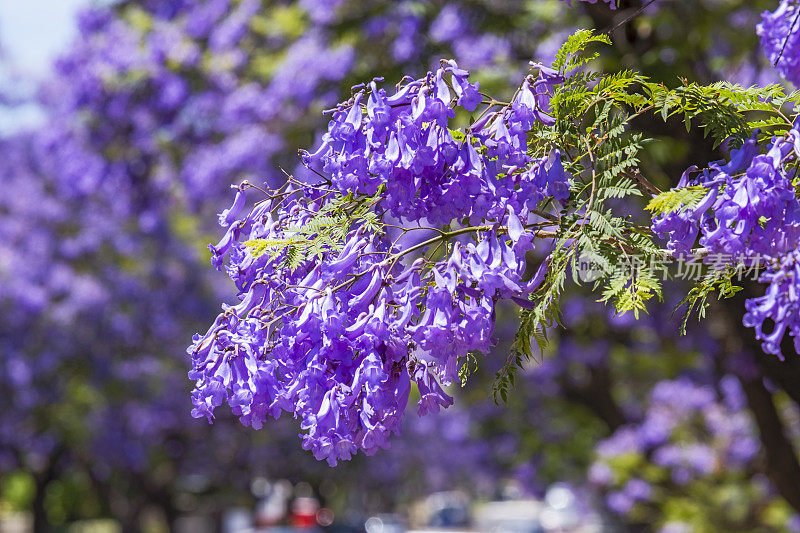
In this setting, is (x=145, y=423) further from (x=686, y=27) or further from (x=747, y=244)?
(x=747, y=244)

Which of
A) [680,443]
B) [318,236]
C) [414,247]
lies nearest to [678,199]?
[414,247]

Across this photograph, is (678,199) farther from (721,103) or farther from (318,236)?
(318,236)

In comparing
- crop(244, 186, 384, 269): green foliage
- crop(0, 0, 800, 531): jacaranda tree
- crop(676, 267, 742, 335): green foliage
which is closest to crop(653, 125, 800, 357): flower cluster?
crop(0, 0, 800, 531): jacaranda tree

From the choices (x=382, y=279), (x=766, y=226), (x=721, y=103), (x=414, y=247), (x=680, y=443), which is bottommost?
(x=766, y=226)

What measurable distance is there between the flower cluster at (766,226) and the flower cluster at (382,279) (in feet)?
1.62

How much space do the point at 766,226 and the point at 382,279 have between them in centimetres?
101

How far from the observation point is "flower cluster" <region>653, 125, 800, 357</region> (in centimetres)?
255

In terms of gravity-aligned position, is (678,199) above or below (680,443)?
below

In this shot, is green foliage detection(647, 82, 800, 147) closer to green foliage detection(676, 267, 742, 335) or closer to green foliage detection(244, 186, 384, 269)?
green foliage detection(676, 267, 742, 335)

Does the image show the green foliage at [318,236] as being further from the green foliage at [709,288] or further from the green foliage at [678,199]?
the green foliage at [709,288]

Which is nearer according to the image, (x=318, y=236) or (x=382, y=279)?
(x=382, y=279)

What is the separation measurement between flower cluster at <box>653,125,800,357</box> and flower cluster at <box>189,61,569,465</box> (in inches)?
19.5

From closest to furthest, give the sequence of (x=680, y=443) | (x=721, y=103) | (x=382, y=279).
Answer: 1. (x=382, y=279)
2. (x=721, y=103)
3. (x=680, y=443)

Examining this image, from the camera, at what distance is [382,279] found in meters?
2.95
